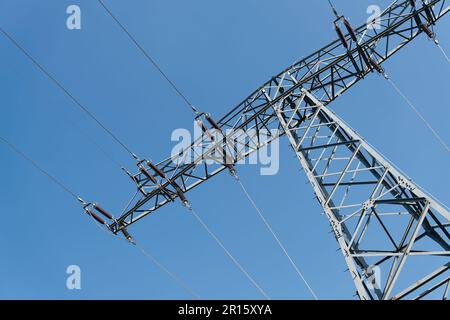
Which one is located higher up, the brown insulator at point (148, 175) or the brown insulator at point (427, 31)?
the brown insulator at point (427, 31)

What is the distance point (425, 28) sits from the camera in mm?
14438

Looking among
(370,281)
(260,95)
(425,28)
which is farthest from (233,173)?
(425,28)

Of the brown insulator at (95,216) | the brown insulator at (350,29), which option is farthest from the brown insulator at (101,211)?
the brown insulator at (350,29)

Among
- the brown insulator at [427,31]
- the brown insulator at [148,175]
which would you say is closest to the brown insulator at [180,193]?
the brown insulator at [148,175]

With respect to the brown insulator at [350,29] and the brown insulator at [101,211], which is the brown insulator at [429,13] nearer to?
the brown insulator at [350,29]

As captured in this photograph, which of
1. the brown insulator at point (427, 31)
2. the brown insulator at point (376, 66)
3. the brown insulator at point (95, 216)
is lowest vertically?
the brown insulator at point (95, 216)

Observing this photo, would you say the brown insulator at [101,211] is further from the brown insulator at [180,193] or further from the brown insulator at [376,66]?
the brown insulator at [376,66]

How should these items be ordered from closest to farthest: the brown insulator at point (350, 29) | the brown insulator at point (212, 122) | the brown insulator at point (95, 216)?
the brown insulator at point (350, 29) < the brown insulator at point (212, 122) < the brown insulator at point (95, 216)

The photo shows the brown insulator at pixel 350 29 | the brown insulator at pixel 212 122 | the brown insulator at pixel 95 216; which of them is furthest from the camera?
the brown insulator at pixel 95 216

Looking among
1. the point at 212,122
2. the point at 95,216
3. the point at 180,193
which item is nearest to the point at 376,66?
the point at 212,122

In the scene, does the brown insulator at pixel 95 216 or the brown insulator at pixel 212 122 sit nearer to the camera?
the brown insulator at pixel 212 122

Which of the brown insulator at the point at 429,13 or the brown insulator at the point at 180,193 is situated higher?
the brown insulator at the point at 429,13

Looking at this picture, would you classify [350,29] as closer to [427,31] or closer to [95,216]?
[427,31]
